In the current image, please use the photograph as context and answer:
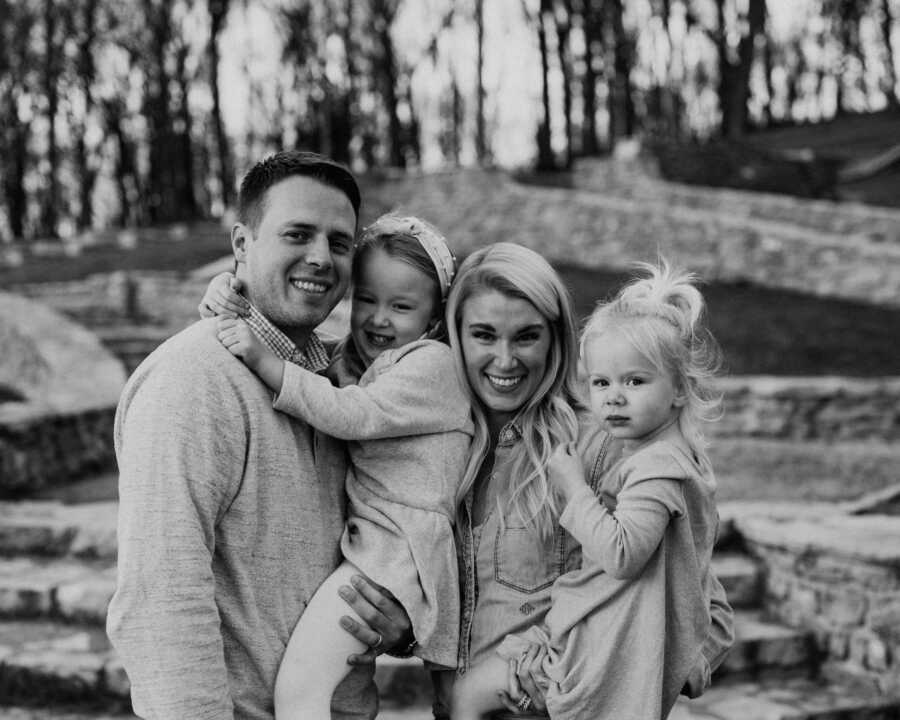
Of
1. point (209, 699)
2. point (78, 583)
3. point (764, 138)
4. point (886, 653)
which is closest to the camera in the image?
point (209, 699)

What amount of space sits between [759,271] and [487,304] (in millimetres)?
13792

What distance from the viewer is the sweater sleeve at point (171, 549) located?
5.57ft

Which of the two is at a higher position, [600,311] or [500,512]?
[600,311]

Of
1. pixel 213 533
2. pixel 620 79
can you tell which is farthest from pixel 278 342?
pixel 620 79

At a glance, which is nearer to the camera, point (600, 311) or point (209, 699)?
point (209, 699)

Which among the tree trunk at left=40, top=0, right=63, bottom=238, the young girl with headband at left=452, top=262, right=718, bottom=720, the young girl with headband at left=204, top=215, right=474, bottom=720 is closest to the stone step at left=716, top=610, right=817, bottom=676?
the young girl with headband at left=452, top=262, right=718, bottom=720

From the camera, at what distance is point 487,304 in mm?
2271

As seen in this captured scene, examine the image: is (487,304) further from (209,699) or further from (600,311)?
(209,699)

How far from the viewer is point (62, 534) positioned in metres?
5.48

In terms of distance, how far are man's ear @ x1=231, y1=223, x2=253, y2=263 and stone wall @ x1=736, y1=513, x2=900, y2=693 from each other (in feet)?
10.3

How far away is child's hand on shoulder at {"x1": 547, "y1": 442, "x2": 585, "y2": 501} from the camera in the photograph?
6.94ft

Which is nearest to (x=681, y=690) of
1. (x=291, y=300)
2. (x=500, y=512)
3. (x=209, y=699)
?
(x=500, y=512)

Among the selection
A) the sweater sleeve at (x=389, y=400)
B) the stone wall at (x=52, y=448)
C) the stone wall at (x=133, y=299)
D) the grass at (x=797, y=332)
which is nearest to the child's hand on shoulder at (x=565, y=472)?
the sweater sleeve at (x=389, y=400)

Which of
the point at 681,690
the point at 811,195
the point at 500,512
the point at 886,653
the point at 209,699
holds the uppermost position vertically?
the point at 811,195
